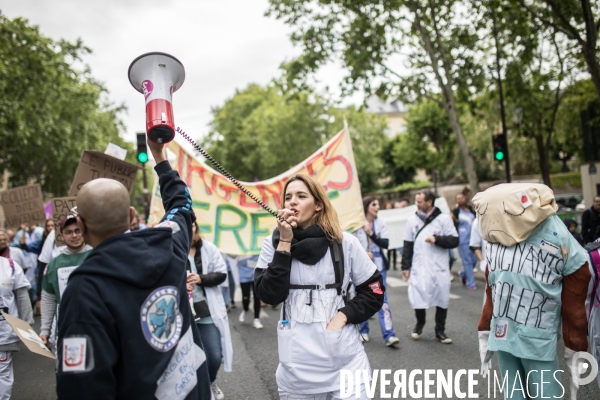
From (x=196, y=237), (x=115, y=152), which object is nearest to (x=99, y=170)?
(x=115, y=152)

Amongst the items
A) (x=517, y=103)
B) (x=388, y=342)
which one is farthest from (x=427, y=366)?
(x=517, y=103)

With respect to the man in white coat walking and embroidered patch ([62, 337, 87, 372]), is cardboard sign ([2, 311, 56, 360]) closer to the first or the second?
embroidered patch ([62, 337, 87, 372])

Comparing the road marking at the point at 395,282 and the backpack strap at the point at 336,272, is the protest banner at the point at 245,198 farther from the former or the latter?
the road marking at the point at 395,282

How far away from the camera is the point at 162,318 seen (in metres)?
1.97

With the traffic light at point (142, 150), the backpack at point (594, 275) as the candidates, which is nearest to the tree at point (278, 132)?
the traffic light at point (142, 150)

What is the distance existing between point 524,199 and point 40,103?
21084mm

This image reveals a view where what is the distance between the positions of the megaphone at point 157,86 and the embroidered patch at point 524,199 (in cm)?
209

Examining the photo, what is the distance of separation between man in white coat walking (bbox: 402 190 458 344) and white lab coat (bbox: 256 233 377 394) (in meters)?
3.91

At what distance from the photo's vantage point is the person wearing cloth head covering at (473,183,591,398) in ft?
10.1

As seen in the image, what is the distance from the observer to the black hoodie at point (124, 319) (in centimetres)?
172

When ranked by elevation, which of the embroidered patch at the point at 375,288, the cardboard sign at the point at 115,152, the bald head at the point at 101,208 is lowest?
the embroidered patch at the point at 375,288

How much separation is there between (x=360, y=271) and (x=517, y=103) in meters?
16.3

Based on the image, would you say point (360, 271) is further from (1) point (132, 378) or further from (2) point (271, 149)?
(2) point (271, 149)

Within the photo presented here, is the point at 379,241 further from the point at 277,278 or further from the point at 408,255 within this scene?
the point at 277,278
